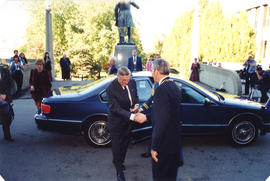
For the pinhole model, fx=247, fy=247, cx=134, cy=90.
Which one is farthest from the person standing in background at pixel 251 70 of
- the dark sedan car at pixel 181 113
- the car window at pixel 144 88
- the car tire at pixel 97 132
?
the car tire at pixel 97 132

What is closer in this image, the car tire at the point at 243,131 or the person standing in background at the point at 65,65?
the car tire at the point at 243,131

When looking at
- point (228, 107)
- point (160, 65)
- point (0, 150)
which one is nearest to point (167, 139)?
point (160, 65)

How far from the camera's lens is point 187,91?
5047 mm

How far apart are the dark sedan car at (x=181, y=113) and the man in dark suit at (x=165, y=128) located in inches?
91.6

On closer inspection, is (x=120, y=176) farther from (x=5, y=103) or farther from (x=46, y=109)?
(x=5, y=103)

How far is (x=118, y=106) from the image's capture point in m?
A: 3.48

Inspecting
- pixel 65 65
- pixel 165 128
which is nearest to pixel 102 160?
pixel 165 128

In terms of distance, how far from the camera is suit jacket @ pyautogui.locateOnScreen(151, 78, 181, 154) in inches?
94.5

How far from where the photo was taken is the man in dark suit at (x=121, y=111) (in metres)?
3.46

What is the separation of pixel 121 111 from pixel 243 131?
309 centimetres

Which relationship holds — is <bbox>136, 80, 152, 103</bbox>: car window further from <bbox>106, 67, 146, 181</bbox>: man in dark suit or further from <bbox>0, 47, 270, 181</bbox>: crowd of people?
<bbox>106, 67, 146, 181</bbox>: man in dark suit

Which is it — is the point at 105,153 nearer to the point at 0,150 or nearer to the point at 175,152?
the point at 0,150

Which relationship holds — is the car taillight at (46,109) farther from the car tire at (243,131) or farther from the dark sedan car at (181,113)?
the car tire at (243,131)

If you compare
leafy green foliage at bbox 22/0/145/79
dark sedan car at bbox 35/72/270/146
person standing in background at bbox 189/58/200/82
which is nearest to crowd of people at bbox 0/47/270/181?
dark sedan car at bbox 35/72/270/146
